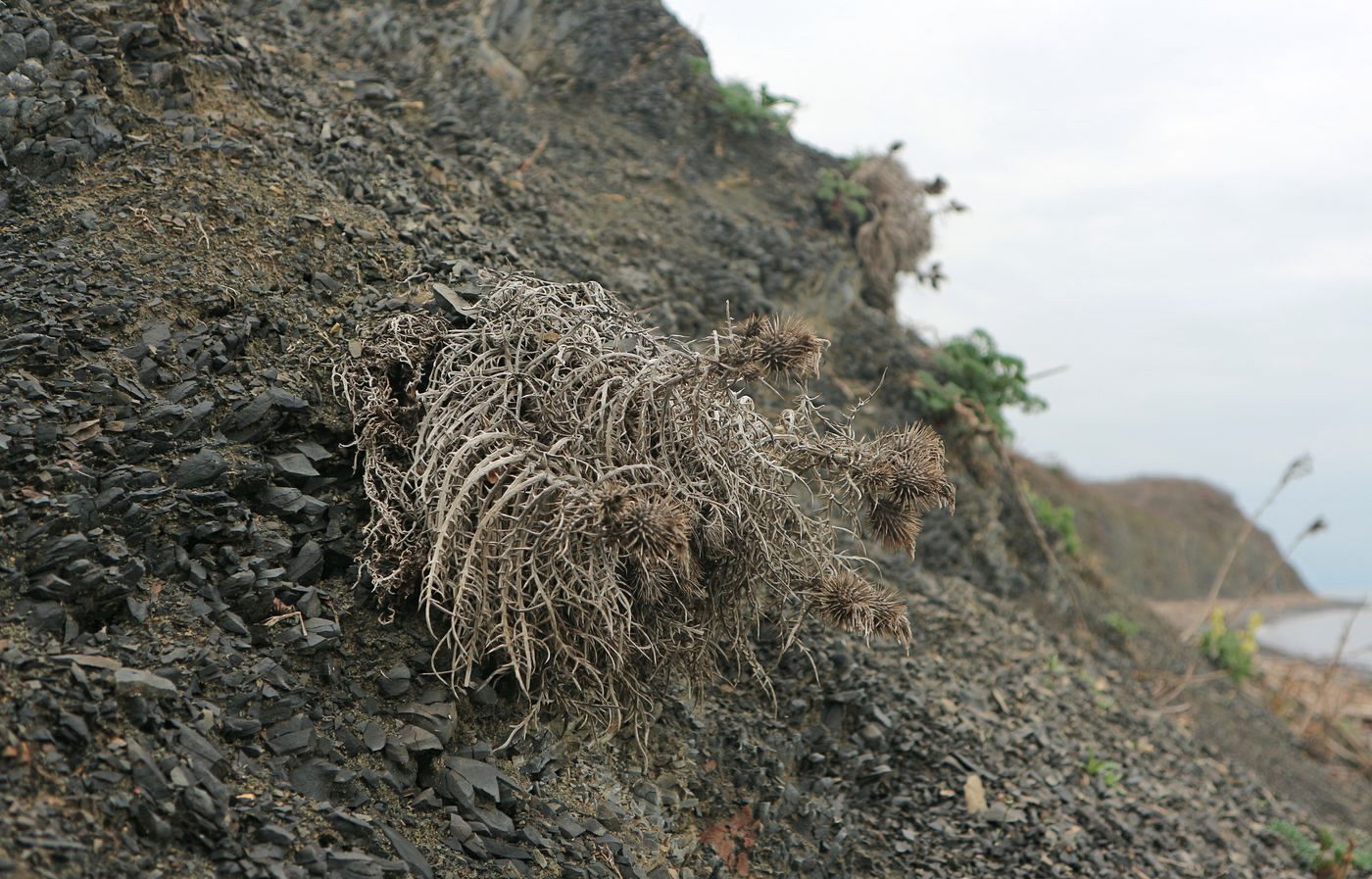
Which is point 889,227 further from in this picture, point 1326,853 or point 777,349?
point 777,349

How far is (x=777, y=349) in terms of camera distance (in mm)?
3256

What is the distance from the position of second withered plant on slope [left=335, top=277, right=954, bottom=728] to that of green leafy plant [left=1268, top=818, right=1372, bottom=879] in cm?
416

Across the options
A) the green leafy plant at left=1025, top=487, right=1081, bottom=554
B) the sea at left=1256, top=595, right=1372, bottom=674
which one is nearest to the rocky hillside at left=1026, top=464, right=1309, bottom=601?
the sea at left=1256, top=595, right=1372, bottom=674

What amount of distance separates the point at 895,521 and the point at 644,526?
1.07m

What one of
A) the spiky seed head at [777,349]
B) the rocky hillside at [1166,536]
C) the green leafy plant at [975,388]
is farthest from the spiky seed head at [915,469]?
the rocky hillside at [1166,536]

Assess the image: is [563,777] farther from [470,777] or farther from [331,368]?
[331,368]

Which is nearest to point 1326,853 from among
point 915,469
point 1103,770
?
point 1103,770

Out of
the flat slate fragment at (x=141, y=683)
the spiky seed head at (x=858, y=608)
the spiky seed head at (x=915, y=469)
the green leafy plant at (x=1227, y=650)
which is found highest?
the spiky seed head at (x=915, y=469)

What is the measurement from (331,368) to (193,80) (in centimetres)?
209

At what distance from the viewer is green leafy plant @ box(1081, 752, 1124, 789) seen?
546cm

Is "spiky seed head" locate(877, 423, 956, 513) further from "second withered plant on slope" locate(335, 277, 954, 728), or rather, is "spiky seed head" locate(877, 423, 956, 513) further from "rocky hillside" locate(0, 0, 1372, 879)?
"rocky hillside" locate(0, 0, 1372, 879)

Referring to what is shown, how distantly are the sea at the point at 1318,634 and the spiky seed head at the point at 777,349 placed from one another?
46.0 feet

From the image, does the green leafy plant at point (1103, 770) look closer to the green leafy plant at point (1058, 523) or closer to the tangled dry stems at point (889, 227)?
the green leafy plant at point (1058, 523)

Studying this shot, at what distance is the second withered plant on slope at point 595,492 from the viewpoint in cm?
333
